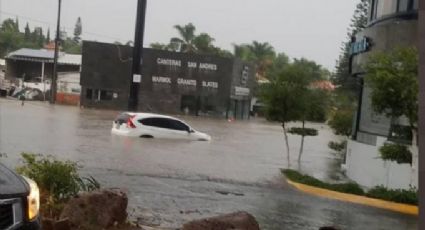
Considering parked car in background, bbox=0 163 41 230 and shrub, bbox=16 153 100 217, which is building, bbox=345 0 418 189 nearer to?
shrub, bbox=16 153 100 217

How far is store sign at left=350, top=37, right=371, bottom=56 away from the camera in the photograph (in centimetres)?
1902

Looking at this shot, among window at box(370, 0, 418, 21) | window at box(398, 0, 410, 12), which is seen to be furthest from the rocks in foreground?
window at box(398, 0, 410, 12)

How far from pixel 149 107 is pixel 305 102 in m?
45.8

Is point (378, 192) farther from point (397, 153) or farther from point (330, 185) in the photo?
point (330, 185)

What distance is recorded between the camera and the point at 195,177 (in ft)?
53.1

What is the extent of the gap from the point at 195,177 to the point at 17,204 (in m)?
11.8

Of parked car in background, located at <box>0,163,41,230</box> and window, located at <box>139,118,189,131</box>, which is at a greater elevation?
parked car in background, located at <box>0,163,41,230</box>

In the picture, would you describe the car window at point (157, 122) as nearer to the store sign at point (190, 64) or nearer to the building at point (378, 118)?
the building at point (378, 118)

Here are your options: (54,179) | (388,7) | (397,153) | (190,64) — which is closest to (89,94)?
(190,64)

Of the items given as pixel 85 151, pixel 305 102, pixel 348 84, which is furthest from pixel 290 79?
pixel 348 84

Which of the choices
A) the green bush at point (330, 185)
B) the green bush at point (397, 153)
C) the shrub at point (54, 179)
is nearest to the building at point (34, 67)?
the green bush at point (330, 185)

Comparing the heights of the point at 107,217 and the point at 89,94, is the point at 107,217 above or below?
below

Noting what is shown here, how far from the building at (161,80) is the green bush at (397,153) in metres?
52.2

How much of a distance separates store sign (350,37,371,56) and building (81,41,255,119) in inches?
1833
